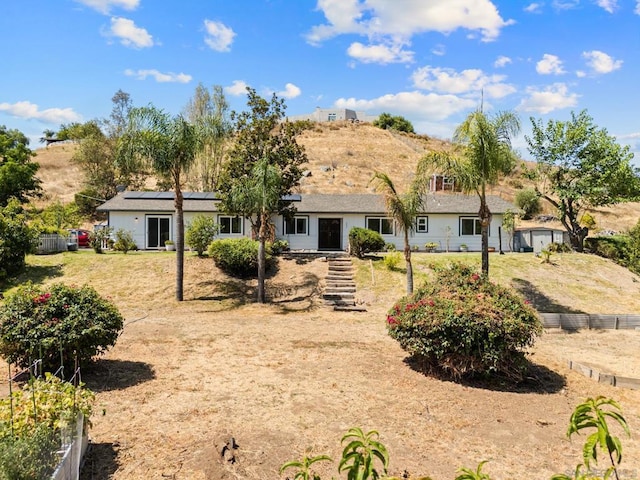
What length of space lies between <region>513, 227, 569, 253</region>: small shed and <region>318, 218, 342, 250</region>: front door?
12.0 meters

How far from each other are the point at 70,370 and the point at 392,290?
49.1 ft

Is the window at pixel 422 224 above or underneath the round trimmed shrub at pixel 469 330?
above

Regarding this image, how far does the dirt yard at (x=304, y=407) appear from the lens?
615 centimetres

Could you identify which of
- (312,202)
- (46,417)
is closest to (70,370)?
(46,417)


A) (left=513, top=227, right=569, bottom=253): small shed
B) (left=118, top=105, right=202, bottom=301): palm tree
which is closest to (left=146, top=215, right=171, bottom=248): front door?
(left=118, top=105, right=202, bottom=301): palm tree

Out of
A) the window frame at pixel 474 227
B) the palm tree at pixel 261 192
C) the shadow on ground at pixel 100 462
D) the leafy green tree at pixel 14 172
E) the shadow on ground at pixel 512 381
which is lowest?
the shadow on ground at pixel 512 381

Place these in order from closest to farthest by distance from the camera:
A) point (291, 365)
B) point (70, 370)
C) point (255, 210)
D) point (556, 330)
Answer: point (70, 370) → point (291, 365) → point (556, 330) → point (255, 210)

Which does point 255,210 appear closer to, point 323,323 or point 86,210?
point 323,323

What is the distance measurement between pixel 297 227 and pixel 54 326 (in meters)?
21.4

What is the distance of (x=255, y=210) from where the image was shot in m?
19.6

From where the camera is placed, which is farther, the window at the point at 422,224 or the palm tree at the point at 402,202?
the window at the point at 422,224

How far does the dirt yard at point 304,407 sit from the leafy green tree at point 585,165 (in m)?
15.9

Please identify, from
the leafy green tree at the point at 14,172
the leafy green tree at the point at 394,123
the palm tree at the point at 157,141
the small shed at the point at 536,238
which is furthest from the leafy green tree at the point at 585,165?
the leafy green tree at the point at 394,123

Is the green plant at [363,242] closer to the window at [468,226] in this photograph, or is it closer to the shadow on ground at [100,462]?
the window at [468,226]
